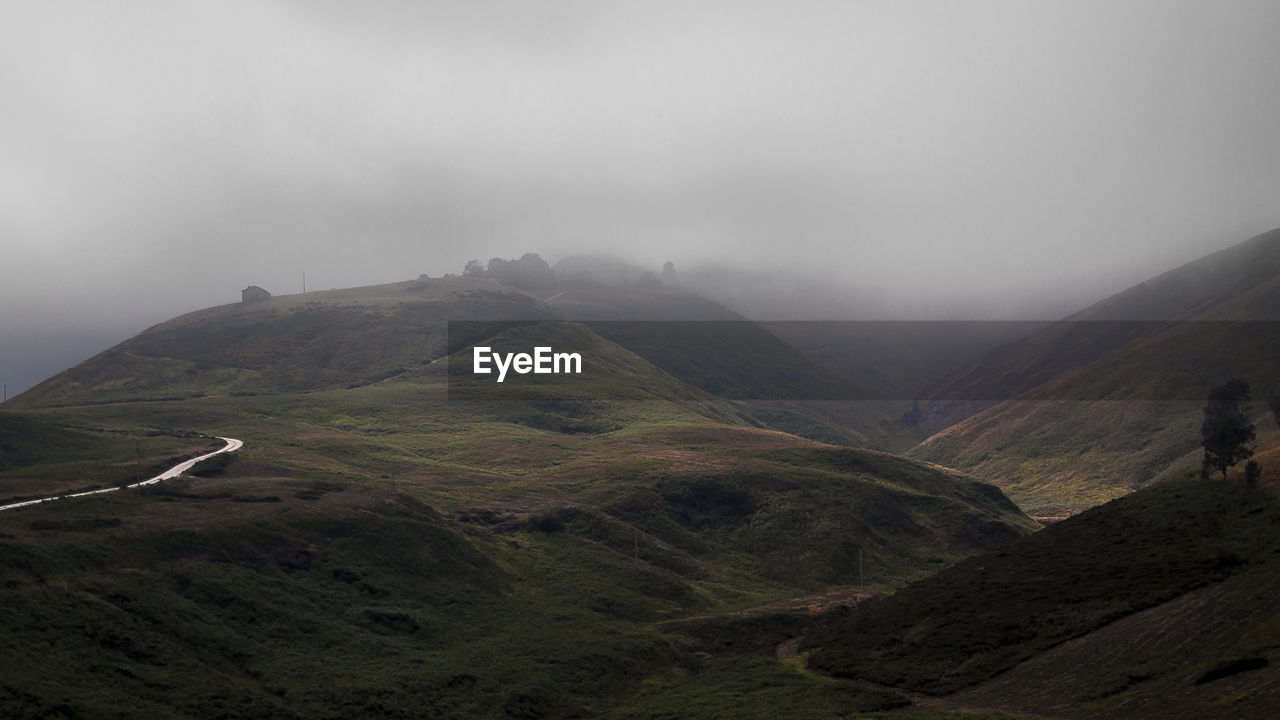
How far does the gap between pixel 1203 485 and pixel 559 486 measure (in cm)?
11283

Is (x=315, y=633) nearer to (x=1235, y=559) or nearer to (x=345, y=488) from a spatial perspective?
(x=345, y=488)

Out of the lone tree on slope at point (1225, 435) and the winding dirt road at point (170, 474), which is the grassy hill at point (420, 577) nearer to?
the winding dirt road at point (170, 474)

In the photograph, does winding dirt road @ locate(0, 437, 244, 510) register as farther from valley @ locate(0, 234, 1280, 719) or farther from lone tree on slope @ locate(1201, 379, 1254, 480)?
lone tree on slope @ locate(1201, 379, 1254, 480)

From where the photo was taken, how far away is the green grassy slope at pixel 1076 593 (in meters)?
73.1

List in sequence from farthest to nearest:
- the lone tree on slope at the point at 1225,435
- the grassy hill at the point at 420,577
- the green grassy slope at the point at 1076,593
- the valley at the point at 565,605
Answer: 1. the lone tree on slope at the point at 1225,435
2. the grassy hill at the point at 420,577
3. the green grassy slope at the point at 1076,593
4. the valley at the point at 565,605

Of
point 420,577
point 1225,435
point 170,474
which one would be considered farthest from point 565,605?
point 1225,435

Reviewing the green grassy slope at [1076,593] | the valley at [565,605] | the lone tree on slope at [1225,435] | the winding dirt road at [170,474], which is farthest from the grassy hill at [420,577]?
the lone tree on slope at [1225,435]

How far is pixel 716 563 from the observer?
6270 inches

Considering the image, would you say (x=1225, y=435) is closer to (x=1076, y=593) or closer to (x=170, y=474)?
(x=1076, y=593)

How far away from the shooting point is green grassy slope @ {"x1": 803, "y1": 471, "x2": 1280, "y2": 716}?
73125 mm

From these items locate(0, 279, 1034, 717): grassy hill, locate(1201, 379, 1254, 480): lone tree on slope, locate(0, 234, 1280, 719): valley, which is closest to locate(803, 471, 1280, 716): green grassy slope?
locate(0, 234, 1280, 719): valley

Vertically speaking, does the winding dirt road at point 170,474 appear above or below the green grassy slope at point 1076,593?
above

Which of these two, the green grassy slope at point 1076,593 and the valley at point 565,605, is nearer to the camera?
the valley at point 565,605

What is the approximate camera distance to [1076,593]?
8462cm
